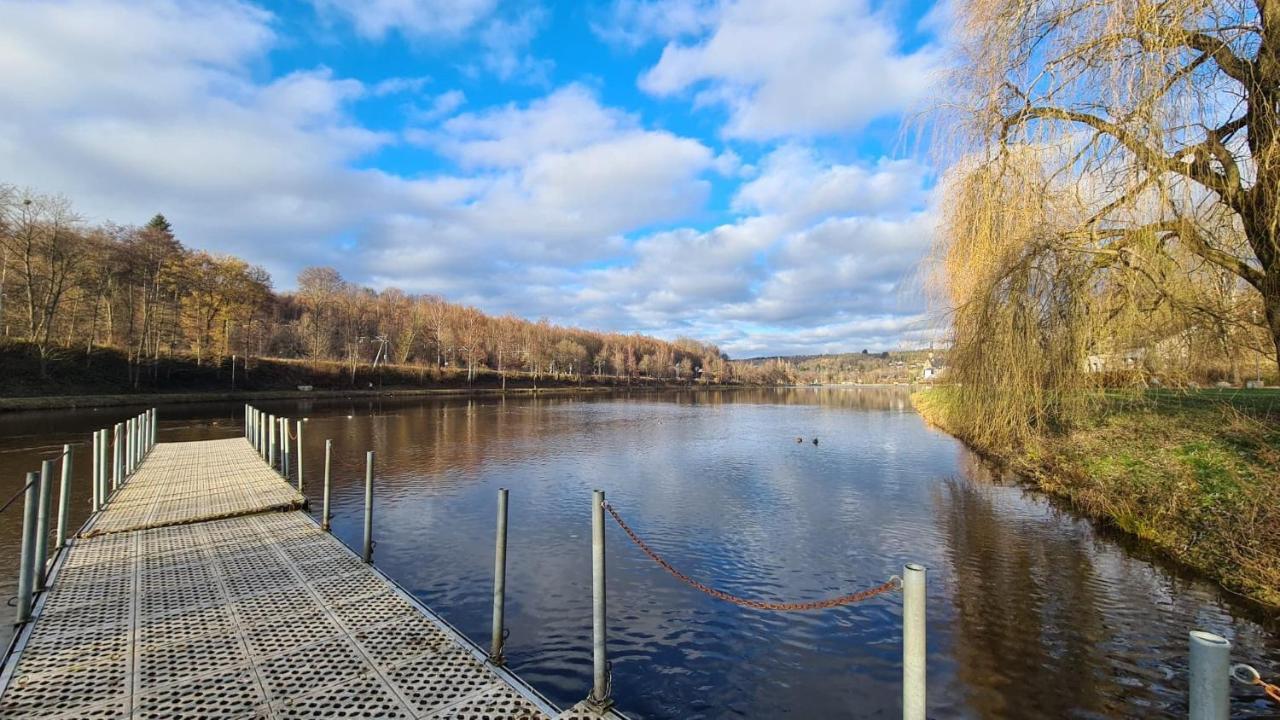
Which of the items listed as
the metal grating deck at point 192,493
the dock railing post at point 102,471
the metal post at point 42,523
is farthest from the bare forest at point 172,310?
the metal post at point 42,523

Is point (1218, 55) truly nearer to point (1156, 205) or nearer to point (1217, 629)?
point (1156, 205)

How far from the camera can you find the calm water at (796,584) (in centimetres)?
564

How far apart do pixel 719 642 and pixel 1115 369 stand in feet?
34.7

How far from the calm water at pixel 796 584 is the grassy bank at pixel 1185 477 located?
1.85ft

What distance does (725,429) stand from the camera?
3259 centimetres

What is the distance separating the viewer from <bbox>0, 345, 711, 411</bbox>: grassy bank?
117ft

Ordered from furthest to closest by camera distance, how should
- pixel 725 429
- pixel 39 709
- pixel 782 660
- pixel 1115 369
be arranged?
pixel 725 429
pixel 1115 369
pixel 782 660
pixel 39 709

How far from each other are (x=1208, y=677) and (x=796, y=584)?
6.52 meters

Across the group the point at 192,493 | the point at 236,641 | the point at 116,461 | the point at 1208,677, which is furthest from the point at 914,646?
the point at 116,461

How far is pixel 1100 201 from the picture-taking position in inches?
369

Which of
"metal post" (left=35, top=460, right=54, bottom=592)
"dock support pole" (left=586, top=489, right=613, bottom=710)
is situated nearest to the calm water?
"dock support pole" (left=586, top=489, right=613, bottom=710)

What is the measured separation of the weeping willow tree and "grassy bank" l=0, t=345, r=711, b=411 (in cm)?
4625

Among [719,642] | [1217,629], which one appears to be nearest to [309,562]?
[719,642]

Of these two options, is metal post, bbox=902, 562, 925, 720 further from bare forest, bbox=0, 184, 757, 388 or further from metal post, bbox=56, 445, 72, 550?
bare forest, bbox=0, 184, 757, 388
